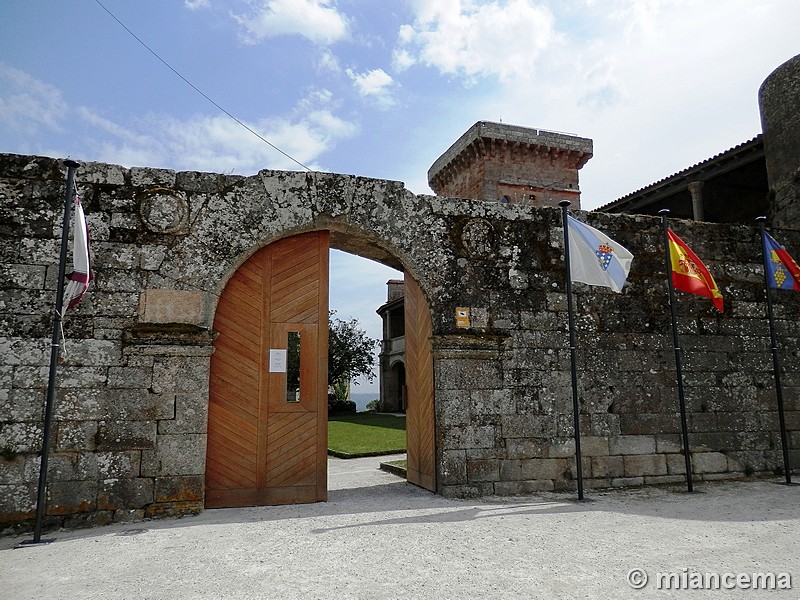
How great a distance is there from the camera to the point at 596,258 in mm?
5863

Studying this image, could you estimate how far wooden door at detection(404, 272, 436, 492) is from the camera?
5934 mm


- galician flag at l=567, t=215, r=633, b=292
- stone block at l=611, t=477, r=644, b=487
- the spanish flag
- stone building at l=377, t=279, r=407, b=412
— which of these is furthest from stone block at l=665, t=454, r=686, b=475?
stone building at l=377, t=279, r=407, b=412

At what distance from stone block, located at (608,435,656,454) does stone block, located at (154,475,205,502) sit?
428 cm

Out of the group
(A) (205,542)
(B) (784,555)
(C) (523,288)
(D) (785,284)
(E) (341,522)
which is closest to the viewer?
(B) (784,555)

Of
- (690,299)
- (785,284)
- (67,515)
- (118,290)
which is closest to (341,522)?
(67,515)

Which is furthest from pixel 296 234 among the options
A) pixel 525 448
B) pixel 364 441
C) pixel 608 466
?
pixel 364 441

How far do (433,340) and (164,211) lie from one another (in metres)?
2.94

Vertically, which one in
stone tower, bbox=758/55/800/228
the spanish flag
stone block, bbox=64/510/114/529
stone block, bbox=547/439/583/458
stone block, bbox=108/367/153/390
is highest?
stone tower, bbox=758/55/800/228

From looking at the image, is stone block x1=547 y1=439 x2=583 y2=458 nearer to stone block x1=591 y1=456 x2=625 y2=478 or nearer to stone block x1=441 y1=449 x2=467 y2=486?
stone block x1=591 y1=456 x2=625 y2=478

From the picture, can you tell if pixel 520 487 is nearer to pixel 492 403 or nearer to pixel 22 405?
pixel 492 403

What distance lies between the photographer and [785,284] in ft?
22.0

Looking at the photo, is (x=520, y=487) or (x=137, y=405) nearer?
(x=137, y=405)

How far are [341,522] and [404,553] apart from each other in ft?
3.32

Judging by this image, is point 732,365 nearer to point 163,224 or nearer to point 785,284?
point 785,284
